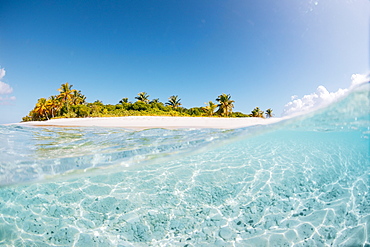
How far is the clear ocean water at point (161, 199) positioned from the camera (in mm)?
4196

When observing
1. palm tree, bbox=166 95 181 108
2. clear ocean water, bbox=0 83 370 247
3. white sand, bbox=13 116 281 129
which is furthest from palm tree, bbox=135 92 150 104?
clear ocean water, bbox=0 83 370 247

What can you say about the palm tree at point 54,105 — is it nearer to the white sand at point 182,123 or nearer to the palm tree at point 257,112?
the white sand at point 182,123

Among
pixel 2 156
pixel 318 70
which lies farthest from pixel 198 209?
pixel 318 70

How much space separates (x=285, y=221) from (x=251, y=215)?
91cm

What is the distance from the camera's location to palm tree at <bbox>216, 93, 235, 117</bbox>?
35.2 meters

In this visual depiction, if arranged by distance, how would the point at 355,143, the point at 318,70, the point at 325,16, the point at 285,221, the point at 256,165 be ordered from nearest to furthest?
1. the point at 285,221
2. the point at 325,16
3. the point at 256,165
4. the point at 318,70
5. the point at 355,143

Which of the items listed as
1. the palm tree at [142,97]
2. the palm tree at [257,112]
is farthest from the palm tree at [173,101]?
the palm tree at [257,112]

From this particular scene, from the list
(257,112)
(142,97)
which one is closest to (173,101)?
(142,97)

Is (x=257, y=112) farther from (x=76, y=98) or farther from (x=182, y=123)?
(x=76, y=98)

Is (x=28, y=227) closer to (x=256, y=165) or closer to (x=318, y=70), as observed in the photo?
(x=256, y=165)

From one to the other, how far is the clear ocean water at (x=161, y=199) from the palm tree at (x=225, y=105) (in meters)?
28.3

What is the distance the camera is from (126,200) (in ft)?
17.0

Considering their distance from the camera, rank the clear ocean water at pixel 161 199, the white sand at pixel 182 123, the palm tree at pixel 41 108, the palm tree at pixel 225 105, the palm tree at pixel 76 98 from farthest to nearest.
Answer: the palm tree at pixel 76 98 → the palm tree at pixel 41 108 → the palm tree at pixel 225 105 → the white sand at pixel 182 123 → the clear ocean water at pixel 161 199

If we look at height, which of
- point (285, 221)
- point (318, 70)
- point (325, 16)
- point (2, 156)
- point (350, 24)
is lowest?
point (285, 221)
